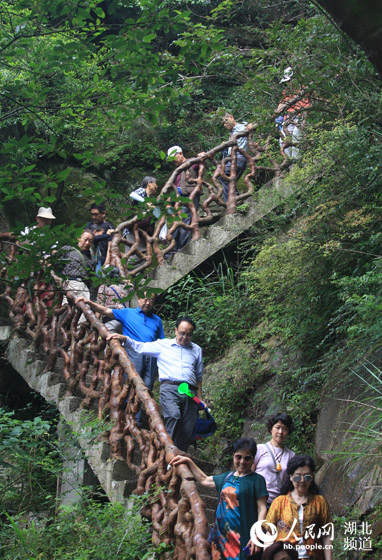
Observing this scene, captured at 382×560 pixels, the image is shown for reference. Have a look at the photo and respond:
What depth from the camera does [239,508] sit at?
4.70 meters

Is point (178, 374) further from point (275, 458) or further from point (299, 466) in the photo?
point (299, 466)

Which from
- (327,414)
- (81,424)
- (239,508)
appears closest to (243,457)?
(239,508)

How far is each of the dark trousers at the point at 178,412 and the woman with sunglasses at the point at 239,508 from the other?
5.32 ft

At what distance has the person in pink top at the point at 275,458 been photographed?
5.34 m

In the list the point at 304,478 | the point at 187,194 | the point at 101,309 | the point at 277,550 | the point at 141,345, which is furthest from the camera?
the point at 187,194

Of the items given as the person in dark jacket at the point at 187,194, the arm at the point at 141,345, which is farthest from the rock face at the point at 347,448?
the person in dark jacket at the point at 187,194

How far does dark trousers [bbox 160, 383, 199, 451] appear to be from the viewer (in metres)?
6.54

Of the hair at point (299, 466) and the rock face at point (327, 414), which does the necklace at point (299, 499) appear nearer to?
the hair at point (299, 466)

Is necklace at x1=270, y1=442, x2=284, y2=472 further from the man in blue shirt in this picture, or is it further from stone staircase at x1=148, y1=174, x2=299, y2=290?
stone staircase at x1=148, y1=174, x2=299, y2=290

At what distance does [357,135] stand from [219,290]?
4.51 meters

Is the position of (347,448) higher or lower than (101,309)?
lower

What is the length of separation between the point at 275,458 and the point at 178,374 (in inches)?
65.3

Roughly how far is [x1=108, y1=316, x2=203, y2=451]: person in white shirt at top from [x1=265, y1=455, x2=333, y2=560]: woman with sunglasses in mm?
1900

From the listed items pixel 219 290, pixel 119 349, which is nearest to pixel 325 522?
pixel 119 349
